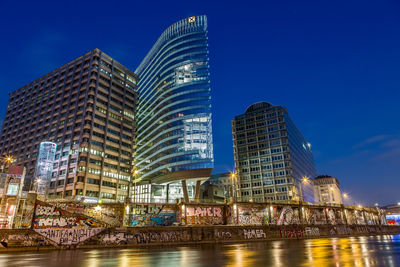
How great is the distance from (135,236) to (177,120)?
63.4 meters

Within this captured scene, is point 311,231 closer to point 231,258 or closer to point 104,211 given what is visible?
point 231,258

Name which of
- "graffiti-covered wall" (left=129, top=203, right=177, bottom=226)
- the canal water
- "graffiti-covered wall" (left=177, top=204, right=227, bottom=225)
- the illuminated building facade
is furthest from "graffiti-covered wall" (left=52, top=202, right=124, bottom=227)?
the illuminated building facade

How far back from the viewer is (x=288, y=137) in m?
127

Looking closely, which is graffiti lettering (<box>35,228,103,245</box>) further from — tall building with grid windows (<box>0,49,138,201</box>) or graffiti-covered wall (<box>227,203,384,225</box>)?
tall building with grid windows (<box>0,49,138,201</box>)

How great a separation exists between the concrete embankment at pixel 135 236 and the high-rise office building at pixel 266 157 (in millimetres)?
71265

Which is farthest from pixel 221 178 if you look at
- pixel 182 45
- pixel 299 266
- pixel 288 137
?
pixel 299 266

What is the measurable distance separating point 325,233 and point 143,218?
39225 millimetres

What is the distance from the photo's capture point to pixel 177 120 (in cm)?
9762

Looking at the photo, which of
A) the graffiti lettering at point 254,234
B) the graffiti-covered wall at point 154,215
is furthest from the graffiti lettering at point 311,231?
the graffiti-covered wall at point 154,215

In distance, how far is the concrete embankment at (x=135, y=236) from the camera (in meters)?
32.6

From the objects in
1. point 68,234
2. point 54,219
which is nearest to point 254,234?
point 68,234

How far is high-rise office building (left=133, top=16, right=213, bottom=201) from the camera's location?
3634 inches

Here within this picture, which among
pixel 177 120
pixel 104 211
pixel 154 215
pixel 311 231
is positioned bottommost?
pixel 311 231

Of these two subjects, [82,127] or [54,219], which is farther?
[82,127]
